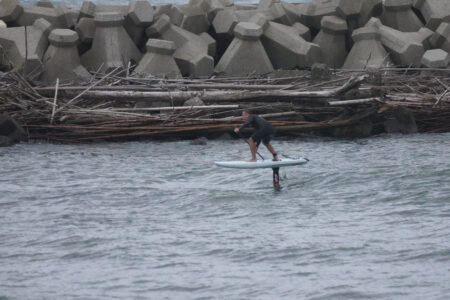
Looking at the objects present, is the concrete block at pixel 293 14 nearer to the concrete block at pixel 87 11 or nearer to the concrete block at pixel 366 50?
the concrete block at pixel 366 50

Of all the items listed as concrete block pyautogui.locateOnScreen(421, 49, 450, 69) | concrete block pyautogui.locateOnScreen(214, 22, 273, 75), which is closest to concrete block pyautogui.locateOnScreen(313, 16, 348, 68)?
concrete block pyautogui.locateOnScreen(214, 22, 273, 75)

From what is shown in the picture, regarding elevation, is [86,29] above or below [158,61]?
above

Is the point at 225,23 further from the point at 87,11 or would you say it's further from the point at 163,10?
the point at 87,11

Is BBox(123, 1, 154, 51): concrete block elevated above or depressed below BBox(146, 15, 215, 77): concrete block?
above

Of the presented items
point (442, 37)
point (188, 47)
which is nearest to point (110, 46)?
point (188, 47)

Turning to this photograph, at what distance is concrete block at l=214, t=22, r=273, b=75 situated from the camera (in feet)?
90.7

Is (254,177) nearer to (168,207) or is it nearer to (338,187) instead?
(338,187)

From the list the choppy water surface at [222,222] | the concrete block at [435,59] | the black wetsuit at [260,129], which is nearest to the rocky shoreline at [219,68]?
the concrete block at [435,59]

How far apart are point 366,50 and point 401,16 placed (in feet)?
10.6

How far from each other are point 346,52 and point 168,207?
44.9 ft

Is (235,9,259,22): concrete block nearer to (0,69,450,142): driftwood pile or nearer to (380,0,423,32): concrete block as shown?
(380,0,423,32): concrete block

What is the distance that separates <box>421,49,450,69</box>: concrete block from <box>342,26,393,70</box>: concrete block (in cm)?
98

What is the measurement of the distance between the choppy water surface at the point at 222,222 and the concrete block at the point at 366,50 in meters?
4.66

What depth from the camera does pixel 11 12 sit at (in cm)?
2936
